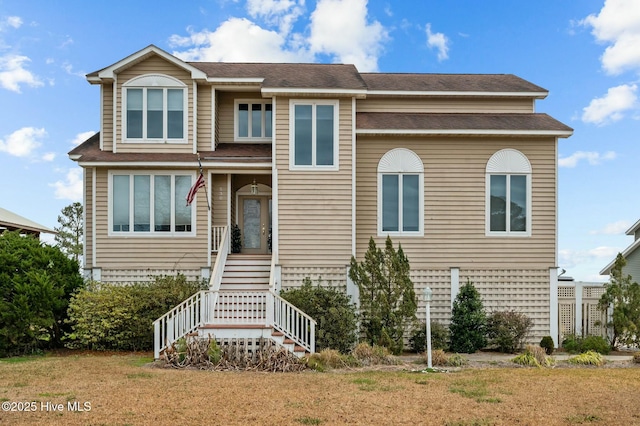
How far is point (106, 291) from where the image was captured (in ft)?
A: 53.6

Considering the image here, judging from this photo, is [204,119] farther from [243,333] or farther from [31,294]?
[243,333]

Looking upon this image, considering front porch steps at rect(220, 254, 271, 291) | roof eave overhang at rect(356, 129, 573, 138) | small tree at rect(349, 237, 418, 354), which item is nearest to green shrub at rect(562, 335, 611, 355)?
small tree at rect(349, 237, 418, 354)

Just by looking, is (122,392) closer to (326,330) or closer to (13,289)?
(326,330)

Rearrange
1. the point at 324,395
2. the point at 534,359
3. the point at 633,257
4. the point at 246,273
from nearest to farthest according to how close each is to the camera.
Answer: the point at 324,395, the point at 534,359, the point at 246,273, the point at 633,257

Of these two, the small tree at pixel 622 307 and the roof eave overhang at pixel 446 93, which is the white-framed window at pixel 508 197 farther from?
the small tree at pixel 622 307

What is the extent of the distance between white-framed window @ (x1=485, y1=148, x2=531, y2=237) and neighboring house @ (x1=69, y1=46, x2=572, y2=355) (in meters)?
0.03

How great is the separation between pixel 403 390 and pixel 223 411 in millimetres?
3298

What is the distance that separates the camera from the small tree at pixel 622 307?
16984mm

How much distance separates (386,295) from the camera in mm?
15359

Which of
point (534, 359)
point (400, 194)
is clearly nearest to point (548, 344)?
point (534, 359)

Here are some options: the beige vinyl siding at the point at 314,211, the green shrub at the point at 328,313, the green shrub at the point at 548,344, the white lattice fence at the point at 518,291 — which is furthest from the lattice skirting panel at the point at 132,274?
the green shrub at the point at 548,344

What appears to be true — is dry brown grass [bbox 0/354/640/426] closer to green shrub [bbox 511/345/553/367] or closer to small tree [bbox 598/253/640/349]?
green shrub [bbox 511/345/553/367]

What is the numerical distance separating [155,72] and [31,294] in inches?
275

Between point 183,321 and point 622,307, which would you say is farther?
point 622,307
